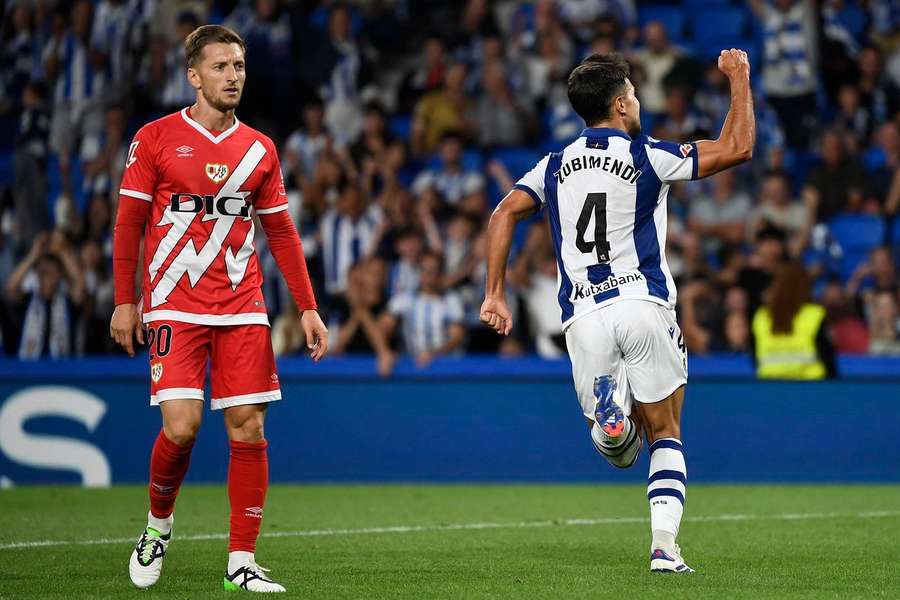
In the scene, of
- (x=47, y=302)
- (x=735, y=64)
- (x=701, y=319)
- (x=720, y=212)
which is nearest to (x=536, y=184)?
(x=735, y=64)

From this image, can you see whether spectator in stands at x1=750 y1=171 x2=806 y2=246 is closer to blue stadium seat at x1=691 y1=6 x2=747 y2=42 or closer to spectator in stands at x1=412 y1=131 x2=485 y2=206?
spectator in stands at x1=412 y1=131 x2=485 y2=206

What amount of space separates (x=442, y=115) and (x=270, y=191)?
32.6ft

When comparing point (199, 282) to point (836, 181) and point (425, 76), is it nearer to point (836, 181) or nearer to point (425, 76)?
point (836, 181)

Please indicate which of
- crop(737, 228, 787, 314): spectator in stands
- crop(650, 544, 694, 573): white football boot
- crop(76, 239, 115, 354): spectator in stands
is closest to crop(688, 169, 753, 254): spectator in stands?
crop(737, 228, 787, 314): spectator in stands

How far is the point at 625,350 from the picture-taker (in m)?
5.97

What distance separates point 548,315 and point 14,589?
819cm

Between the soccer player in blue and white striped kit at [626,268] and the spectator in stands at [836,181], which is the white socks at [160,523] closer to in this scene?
the soccer player in blue and white striped kit at [626,268]

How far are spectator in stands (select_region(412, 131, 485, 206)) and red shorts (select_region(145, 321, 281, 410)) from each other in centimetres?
898

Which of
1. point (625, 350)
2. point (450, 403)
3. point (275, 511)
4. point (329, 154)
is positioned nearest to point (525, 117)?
point (329, 154)

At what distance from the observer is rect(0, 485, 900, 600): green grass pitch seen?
560cm

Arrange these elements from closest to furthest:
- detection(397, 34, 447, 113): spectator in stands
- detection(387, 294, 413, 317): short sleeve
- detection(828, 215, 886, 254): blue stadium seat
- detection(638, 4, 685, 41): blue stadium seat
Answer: detection(387, 294, 413, 317): short sleeve < detection(828, 215, 886, 254): blue stadium seat < detection(397, 34, 447, 113): spectator in stands < detection(638, 4, 685, 41): blue stadium seat

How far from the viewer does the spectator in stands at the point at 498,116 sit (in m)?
15.7

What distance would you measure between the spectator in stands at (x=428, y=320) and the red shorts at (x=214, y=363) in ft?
23.6

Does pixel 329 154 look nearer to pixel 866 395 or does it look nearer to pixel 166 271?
pixel 866 395
